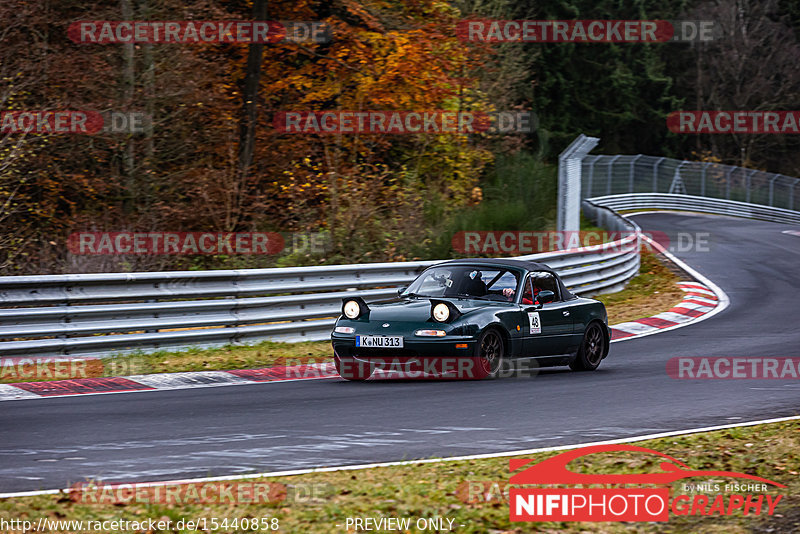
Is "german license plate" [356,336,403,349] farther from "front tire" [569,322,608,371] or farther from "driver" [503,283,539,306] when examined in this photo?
"front tire" [569,322,608,371]

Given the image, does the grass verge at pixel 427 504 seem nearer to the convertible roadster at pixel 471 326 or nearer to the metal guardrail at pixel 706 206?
the convertible roadster at pixel 471 326

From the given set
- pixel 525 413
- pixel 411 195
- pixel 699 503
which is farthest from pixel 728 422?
pixel 411 195

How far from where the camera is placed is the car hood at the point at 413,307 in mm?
10328

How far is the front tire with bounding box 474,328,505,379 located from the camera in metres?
10.4

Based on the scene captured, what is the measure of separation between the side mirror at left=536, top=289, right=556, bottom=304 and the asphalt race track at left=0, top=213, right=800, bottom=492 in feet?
2.73

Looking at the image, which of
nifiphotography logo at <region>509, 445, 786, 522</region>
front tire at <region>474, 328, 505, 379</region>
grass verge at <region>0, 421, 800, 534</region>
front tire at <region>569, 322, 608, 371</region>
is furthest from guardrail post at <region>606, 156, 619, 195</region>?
nifiphotography logo at <region>509, 445, 786, 522</region>

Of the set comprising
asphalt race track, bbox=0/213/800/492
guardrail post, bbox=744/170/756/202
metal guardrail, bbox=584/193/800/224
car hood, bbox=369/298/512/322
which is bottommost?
asphalt race track, bbox=0/213/800/492

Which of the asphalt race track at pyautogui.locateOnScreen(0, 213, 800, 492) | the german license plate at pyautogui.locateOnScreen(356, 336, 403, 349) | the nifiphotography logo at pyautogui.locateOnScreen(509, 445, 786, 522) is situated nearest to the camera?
the nifiphotography logo at pyautogui.locateOnScreen(509, 445, 786, 522)

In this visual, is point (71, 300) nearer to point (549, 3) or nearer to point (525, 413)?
point (525, 413)

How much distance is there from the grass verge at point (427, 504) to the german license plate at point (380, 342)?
3.33 meters

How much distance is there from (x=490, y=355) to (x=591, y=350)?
6.51 ft

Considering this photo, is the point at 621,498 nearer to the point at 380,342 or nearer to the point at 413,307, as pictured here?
the point at 380,342

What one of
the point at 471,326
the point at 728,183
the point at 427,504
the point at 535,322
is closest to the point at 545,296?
the point at 535,322

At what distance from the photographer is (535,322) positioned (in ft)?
36.5
